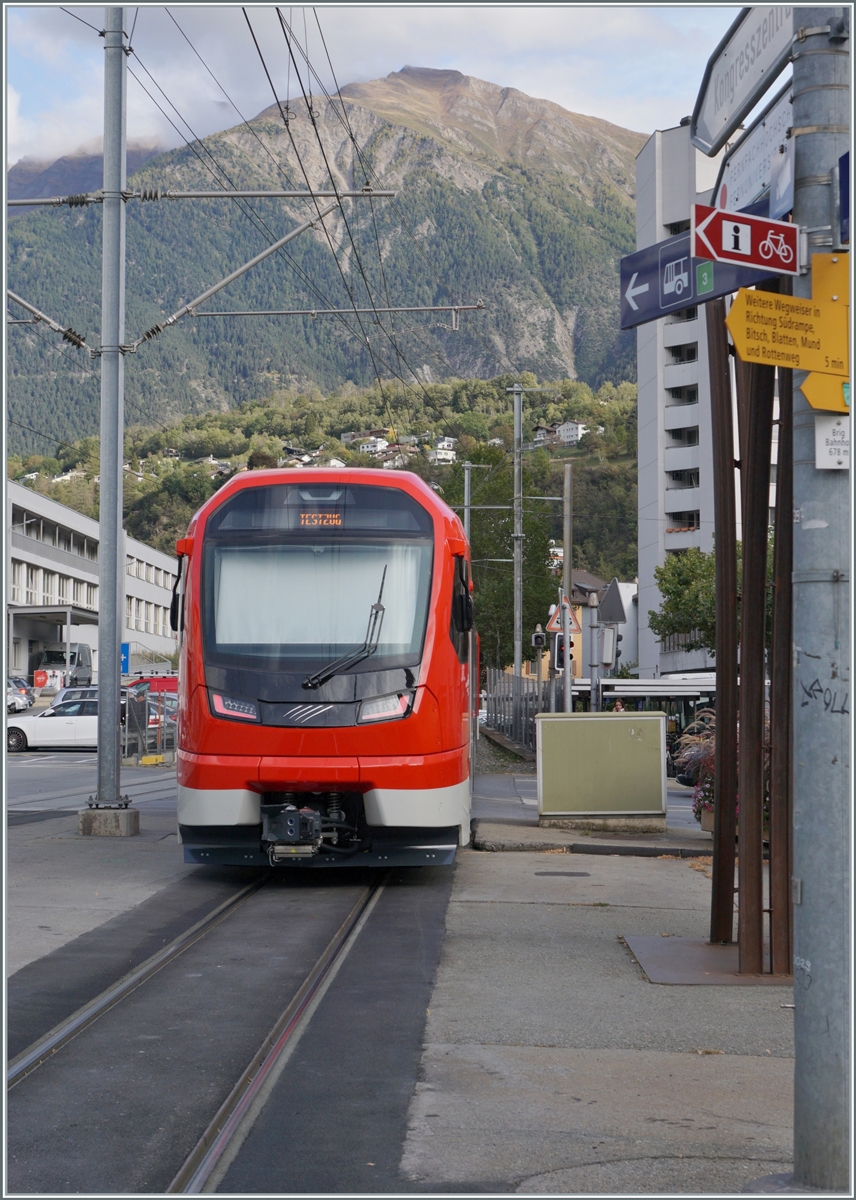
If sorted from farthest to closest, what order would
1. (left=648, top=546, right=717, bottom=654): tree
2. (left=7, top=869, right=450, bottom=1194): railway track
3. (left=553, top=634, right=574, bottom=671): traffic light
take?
(left=648, top=546, right=717, bottom=654): tree
(left=553, top=634, right=574, bottom=671): traffic light
(left=7, top=869, right=450, bottom=1194): railway track

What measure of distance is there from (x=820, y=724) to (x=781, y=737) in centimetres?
348

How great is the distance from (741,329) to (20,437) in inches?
5466

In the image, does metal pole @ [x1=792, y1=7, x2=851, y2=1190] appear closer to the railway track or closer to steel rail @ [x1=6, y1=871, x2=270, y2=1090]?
the railway track

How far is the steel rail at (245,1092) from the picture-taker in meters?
4.63

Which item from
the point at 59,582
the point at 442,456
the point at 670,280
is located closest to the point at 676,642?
the point at 442,456

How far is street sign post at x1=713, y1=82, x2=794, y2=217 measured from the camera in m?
5.38

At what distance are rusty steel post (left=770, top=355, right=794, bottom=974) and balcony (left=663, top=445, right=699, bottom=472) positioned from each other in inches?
2593

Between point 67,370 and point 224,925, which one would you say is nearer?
point 224,925

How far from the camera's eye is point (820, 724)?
14.7 ft

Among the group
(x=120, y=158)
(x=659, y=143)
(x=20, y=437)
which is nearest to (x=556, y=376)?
(x=20, y=437)

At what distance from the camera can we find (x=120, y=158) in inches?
595

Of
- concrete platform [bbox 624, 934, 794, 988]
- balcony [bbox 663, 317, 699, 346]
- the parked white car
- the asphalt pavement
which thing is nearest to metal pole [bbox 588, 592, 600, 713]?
the asphalt pavement

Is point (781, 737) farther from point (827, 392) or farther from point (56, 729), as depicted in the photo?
point (56, 729)

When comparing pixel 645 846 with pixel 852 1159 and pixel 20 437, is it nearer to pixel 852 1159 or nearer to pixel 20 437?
pixel 852 1159
